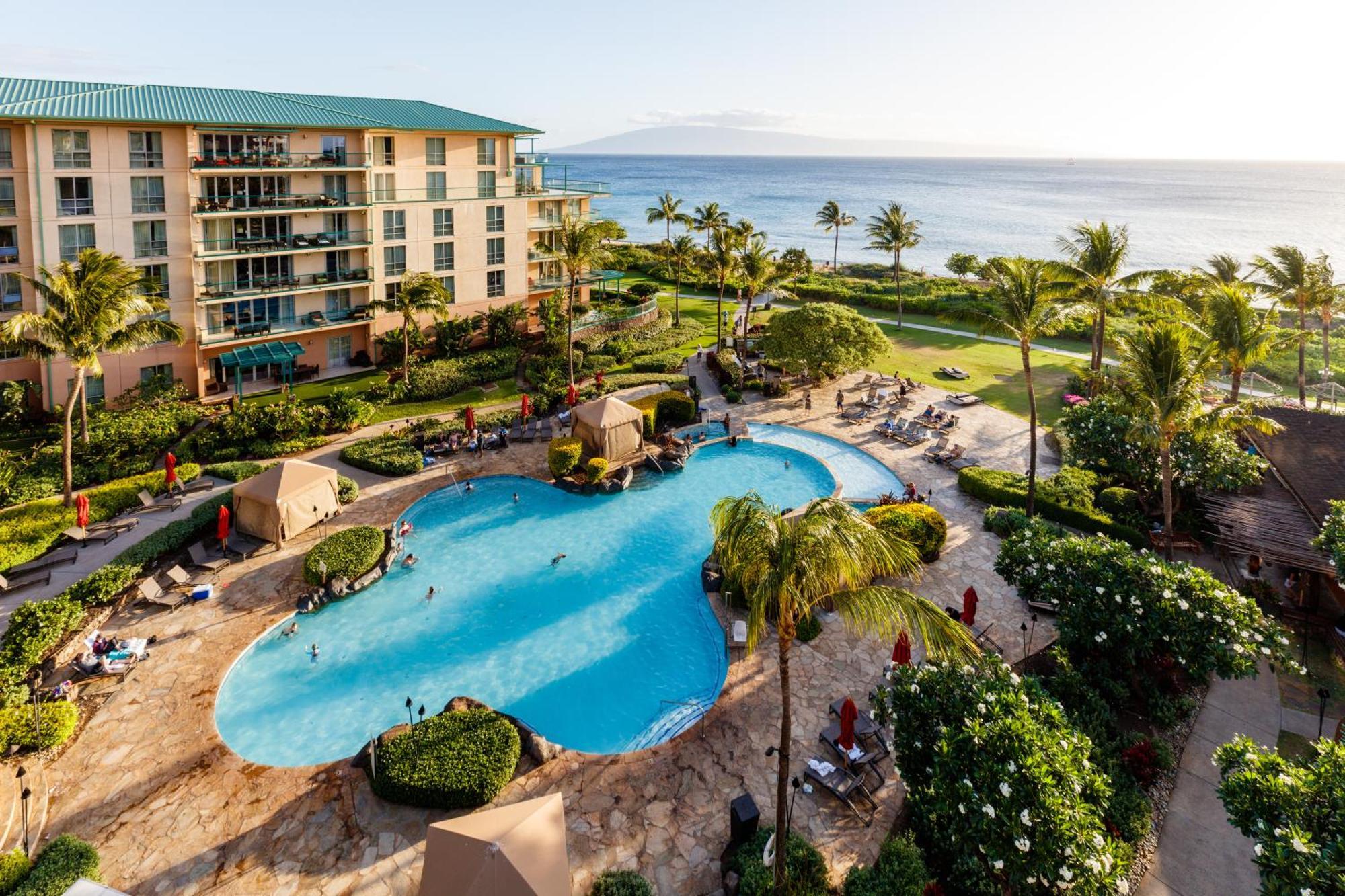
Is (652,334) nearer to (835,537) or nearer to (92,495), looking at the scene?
(92,495)

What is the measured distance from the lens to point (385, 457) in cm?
3284

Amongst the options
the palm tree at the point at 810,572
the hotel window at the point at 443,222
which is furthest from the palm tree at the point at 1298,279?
the hotel window at the point at 443,222

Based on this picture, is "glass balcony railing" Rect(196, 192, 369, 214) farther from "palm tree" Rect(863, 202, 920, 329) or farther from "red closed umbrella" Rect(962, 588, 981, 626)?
"palm tree" Rect(863, 202, 920, 329)

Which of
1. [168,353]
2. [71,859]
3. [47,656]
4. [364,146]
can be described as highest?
[364,146]

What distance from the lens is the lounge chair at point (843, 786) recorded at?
16125 mm

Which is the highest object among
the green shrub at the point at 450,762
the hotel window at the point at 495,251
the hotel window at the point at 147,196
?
the hotel window at the point at 147,196

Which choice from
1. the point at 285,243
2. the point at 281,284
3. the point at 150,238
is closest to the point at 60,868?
the point at 150,238

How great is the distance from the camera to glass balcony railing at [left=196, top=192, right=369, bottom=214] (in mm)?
39331

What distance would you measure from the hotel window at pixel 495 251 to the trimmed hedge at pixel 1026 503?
115ft

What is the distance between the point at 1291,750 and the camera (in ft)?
59.6

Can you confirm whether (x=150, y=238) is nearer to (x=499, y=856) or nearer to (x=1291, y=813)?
(x=499, y=856)

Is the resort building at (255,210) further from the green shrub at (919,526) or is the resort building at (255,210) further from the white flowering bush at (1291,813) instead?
the white flowering bush at (1291,813)

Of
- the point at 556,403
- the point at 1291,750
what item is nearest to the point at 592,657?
the point at 1291,750

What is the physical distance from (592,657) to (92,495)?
69.3 feet
